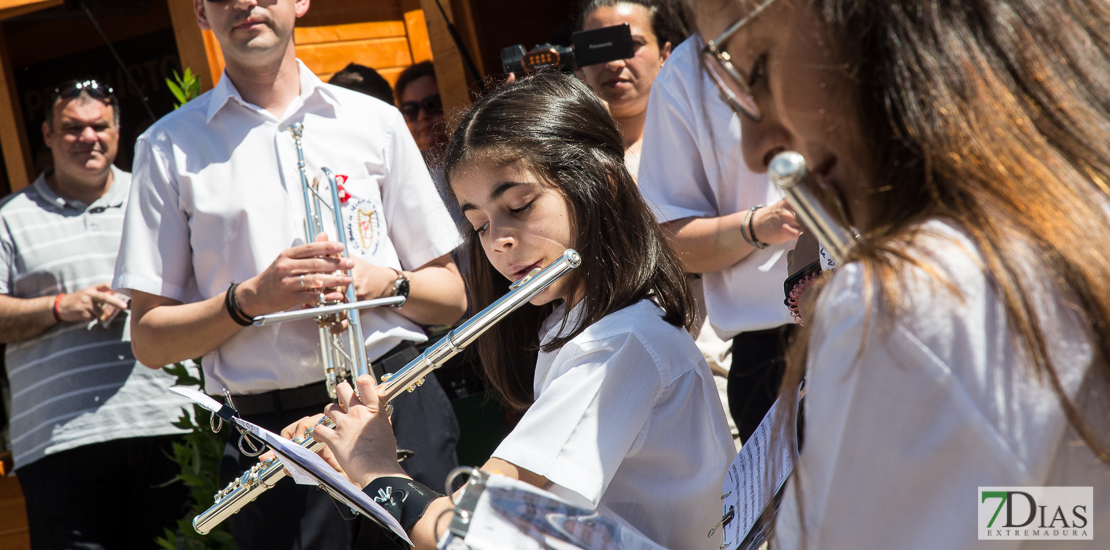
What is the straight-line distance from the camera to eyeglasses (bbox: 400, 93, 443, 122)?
12.8 feet

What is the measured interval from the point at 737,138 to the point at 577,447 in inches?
45.0

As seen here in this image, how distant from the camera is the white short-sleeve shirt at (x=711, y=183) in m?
2.24

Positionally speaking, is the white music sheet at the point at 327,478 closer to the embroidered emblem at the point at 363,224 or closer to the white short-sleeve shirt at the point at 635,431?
the white short-sleeve shirt at the point at 635,431

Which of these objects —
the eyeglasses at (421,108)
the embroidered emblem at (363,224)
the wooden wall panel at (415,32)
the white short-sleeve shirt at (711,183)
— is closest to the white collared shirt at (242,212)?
the embroidered emblem at (363,224)

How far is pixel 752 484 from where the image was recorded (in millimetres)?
1214

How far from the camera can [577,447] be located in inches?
54.1

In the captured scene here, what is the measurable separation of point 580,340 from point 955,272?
84cm

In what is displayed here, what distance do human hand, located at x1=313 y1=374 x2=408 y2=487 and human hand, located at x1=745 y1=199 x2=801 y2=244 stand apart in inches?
38.9

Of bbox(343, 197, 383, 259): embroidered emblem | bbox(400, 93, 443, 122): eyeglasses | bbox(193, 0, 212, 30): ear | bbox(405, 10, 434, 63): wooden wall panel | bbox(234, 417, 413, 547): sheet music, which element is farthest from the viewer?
bbox(405, 10, 434, 63): wooden wall panel

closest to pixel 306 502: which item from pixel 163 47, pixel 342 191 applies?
pixel 342 191

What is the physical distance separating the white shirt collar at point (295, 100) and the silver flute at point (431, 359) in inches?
41.2

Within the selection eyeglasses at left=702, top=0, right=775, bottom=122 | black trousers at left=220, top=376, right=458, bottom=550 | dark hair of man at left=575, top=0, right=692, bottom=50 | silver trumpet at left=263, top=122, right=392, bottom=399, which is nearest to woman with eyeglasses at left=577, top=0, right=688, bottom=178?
dark hair of man at left=575, top=0, right=692, bottom=50

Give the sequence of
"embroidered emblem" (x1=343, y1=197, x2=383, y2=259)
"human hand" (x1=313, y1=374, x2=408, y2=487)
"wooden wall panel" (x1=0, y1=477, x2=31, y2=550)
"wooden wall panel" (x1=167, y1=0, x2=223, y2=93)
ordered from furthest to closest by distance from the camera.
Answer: "wooden wall panel" (x1=0, y1=477, x2=31, y2=550) < "wooden wall panel" (x1=167, y1=0, x2=223, y2=93) < "embroidered emblem" (x1=343, y1=197, x2=383, y2=259) < "human hand" (x1=313, y1=374, x2=408, y2=487)

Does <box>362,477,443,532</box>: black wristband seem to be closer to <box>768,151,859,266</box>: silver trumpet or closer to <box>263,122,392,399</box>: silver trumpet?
<box>263,122,392,399</box>: silver trumpet
